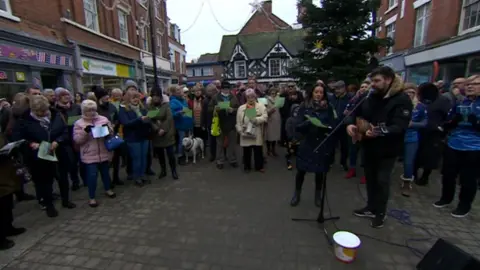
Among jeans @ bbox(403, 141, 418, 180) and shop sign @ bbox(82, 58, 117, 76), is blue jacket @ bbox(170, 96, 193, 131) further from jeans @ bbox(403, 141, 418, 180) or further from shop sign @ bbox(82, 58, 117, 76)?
shop sign @ bbox(82, 58, 117, 76)

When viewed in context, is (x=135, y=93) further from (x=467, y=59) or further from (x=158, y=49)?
(x=158, y=49)

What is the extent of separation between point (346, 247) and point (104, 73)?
46.8 feet

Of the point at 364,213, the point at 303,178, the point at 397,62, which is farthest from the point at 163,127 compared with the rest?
the point at 397,62

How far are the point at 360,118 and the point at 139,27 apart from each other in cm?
1859

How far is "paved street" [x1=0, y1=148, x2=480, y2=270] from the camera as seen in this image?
8.91ft

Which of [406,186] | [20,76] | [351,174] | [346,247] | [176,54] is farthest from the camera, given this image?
[176,54]

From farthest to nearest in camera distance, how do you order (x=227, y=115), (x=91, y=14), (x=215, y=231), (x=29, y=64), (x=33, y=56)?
(x=91, y=14), (x=33, y=56), (x=29, y=64), (x=227, y=115), (x=215, y=231)

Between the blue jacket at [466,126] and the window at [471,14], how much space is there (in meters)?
8.54

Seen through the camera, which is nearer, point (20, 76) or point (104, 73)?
point (20, 76)

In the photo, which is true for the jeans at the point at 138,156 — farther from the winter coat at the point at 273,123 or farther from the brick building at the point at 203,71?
the brick building at the point at 203,71

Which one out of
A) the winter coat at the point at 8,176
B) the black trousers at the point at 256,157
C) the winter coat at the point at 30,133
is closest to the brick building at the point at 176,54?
the black trousers at the point at 256,157

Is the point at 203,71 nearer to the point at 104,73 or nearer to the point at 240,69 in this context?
the point at 240,69

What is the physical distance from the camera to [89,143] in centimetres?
412

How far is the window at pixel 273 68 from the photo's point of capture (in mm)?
32844
